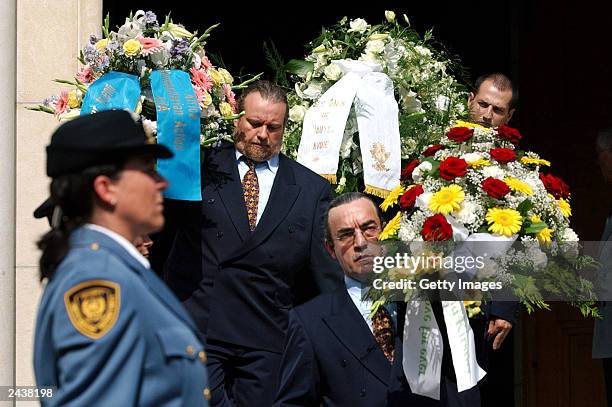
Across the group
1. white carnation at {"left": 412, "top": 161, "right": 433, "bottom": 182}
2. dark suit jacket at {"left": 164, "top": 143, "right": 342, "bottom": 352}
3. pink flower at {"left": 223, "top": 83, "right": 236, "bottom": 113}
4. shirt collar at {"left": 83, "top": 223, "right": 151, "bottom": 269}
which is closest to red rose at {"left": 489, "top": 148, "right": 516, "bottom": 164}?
white carnation at {"left": 412, "top": 161, "right": 433, "bottom": 182}

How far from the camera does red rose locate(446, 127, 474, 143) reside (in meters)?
5.09

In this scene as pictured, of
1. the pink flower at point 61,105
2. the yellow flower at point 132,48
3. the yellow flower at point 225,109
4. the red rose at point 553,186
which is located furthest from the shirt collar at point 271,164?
the red rose at point 553,186

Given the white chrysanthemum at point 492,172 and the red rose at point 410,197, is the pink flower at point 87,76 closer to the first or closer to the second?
the red rose at point 410,197

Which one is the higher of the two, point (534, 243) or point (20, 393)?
point (534, 243)

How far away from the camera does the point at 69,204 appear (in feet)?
9.64

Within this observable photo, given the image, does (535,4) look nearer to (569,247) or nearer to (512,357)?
(512,357)

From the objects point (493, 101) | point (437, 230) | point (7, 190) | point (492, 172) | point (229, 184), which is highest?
point (493, 101)

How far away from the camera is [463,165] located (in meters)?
4.89

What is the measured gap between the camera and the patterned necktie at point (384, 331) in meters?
4.77

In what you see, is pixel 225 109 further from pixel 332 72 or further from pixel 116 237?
pixel 116 237

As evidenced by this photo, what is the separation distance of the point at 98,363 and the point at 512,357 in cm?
577

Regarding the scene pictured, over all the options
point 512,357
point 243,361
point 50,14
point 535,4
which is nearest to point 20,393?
point 243,361

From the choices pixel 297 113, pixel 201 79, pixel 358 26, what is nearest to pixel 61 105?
pixel 201 79

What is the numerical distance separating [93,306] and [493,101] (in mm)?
3652
